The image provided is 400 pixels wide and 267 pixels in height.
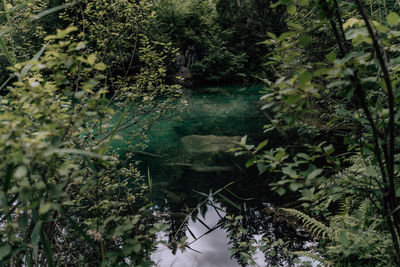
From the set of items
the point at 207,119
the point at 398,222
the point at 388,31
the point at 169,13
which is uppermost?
the point at 169,13

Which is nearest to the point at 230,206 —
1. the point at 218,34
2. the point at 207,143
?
the point at 207,143

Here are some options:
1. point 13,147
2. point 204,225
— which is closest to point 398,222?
point 13,147

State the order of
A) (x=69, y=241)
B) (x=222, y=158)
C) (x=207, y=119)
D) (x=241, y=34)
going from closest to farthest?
1. (x=69, y=241)
2. (x=222, y=158)
3. (x=207, y=119)
4. (x=241, y=34)

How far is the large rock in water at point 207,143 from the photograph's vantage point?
640cm

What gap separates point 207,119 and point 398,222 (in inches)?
336

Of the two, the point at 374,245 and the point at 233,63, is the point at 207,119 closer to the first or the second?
the point at 374,245

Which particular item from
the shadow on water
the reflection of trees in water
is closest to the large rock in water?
the shadow on water

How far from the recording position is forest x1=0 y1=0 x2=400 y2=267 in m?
0.89

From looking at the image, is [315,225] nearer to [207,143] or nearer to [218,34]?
[207,143]

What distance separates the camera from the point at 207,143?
682 cm

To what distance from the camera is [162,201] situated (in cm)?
402

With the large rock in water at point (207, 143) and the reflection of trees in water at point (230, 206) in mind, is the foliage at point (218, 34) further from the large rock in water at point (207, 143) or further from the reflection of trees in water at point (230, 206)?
the reflection of trees in water at point (230, 206)

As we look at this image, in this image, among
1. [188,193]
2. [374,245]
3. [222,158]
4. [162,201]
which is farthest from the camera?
[222,158]

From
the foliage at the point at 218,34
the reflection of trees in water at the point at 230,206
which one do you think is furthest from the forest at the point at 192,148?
the foliage at the point at 218,34
